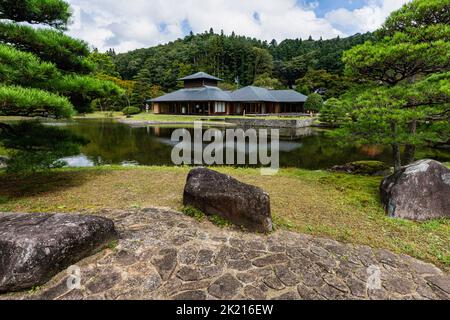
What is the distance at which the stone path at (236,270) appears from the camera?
6.86 ft

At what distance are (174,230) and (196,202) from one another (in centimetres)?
62

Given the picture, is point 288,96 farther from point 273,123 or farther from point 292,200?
point 292,200

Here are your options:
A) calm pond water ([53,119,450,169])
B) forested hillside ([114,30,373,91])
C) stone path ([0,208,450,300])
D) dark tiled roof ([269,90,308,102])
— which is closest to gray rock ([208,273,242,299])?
stone path ([0,208,450,300])

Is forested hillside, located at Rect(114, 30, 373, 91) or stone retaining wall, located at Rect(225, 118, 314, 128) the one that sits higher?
forested hillside, located at Rect(114, 30, 373, 91)

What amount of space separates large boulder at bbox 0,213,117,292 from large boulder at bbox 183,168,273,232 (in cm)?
129

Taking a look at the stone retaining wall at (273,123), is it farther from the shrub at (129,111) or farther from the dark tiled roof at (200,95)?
the shrub at (129,111)

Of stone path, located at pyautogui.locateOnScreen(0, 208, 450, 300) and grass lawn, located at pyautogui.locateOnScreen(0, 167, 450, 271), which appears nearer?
stone path, located at pyautogui.locateOnScreen(0, 208, 450, 300)

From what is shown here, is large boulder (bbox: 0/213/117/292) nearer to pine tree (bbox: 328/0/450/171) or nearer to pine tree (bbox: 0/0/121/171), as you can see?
pine tree (bbox: 0/0/121/171)

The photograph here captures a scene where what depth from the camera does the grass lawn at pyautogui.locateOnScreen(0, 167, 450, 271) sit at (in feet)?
10.5

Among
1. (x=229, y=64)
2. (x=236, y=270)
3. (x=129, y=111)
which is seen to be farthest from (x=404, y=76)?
(x=229, y=64)

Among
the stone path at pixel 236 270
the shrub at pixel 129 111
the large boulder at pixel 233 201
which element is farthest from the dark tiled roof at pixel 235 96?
the stone path at pixel 236 270

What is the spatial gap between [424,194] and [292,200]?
191 centimetres
